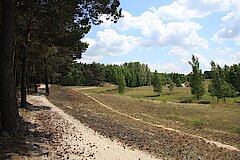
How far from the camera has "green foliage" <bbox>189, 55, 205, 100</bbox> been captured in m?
88.9

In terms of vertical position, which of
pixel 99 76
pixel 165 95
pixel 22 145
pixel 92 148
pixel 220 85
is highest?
pixel 99 76

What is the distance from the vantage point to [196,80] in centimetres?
8919

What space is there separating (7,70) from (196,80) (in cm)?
7721

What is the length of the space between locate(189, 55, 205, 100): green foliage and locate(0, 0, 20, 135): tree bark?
76.7 meters

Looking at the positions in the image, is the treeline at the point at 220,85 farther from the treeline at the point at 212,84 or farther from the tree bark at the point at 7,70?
the tree bark at the point at 7,70

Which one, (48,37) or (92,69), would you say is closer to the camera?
(48,37)

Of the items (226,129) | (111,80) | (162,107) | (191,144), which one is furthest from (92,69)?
(191,144)

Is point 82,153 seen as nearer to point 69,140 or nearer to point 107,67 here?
point 69,140

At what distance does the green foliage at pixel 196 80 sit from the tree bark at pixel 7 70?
76.7 m

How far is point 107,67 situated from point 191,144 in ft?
498

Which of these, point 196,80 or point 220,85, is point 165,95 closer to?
point 196,80

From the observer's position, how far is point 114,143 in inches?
768

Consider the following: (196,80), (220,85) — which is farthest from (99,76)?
(220,85)

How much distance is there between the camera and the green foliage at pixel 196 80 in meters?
88.9
